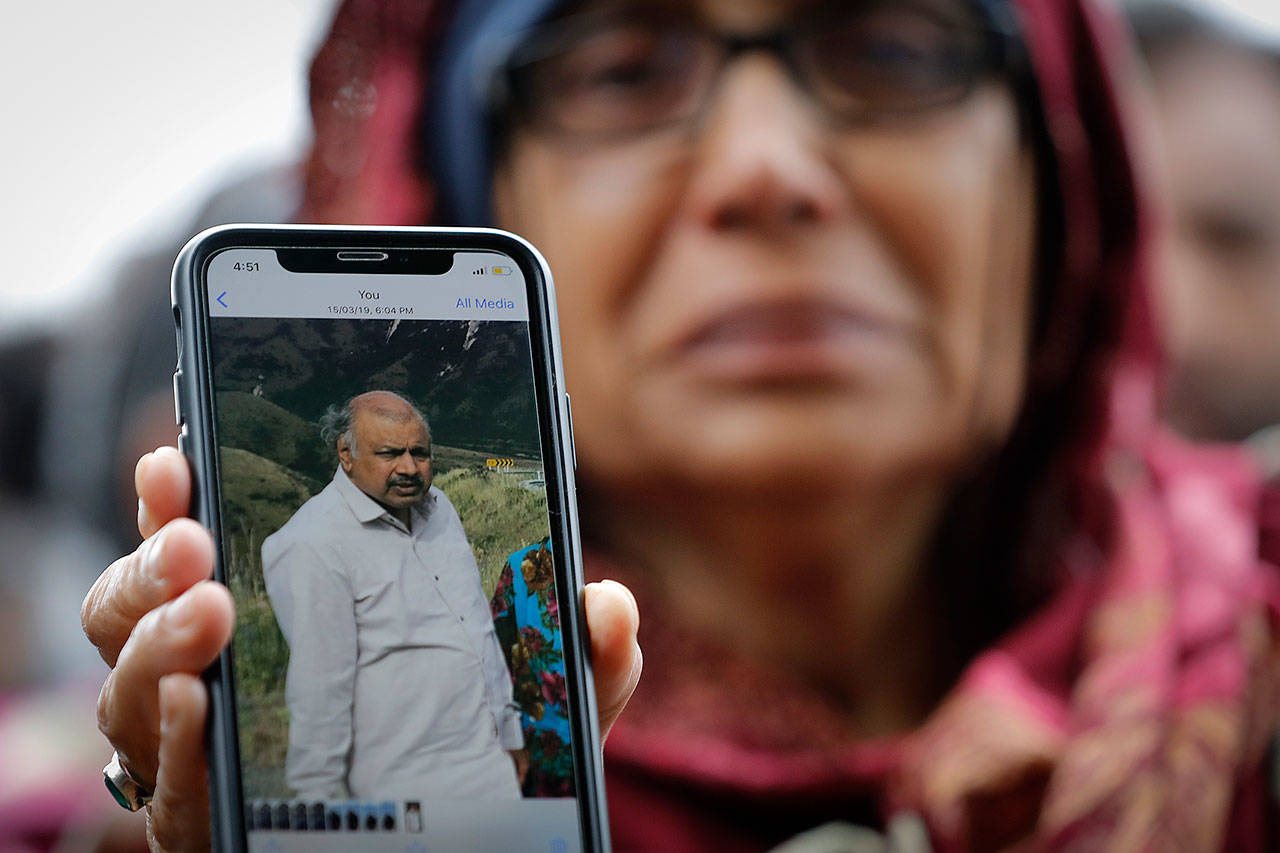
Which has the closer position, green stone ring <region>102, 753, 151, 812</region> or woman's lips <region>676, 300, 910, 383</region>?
green stone ring <region>102, 753, 151, 812</region>

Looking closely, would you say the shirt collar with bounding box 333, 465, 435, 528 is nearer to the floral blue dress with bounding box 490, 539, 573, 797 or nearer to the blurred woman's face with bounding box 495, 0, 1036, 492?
the floral blue dress with bounding box 490, 539, 573, 797

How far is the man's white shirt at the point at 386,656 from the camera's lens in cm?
27

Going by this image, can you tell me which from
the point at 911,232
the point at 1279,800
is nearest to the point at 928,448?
the point at 911,232

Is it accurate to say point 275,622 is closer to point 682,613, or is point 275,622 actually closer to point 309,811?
point 309,811

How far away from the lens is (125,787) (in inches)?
12.5

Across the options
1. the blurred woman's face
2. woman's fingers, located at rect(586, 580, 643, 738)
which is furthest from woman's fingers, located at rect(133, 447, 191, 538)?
the blurred woman's face

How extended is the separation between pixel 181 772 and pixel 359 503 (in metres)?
0.08

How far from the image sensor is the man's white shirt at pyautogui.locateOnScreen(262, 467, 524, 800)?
10.6 inches

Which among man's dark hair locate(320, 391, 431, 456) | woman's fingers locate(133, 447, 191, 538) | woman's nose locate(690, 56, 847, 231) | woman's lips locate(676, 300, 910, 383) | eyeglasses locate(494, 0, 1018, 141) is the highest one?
eyeglasses locate(494, 0, 1018, 141)

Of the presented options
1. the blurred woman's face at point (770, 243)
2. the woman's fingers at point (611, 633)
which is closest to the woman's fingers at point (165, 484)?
the woman's fingers at point (611, 633)

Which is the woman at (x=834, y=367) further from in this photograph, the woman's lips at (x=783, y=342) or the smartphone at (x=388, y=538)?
the smartphone at (x=388, y=538)

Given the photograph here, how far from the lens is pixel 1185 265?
79 centimetres

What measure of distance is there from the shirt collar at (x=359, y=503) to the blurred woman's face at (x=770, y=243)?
274 millimetres

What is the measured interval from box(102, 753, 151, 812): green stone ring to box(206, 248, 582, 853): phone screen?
0.24 feet
